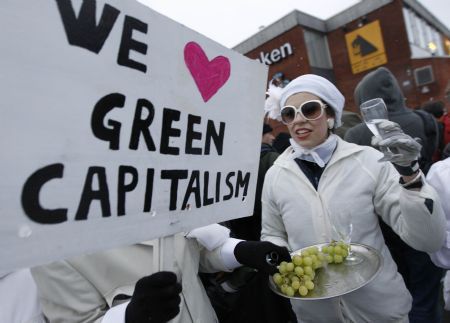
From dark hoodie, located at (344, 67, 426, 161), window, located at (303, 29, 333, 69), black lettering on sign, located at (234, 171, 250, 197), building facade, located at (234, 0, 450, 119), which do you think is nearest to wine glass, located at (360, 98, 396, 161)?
black lettering on sign, located at (234, 171, 250, 197)

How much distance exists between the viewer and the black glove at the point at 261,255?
4.77 ft

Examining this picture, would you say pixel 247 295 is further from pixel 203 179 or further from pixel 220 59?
pixel 220 59

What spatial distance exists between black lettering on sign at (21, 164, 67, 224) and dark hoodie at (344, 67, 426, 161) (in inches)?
90.3

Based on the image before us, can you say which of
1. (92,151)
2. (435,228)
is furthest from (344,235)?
(92,151)

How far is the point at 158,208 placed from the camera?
104 cm

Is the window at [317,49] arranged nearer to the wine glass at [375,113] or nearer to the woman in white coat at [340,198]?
the woman in white coat at [340,198]

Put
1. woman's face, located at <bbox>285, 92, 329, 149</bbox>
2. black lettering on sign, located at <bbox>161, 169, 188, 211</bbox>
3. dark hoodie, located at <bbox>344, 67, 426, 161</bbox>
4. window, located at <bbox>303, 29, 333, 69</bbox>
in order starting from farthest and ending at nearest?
window, located at <bbox>303, 29, 333, 69</bbox> < dark hoodie, located at <bbox>344, 67, 426, 161</bbox> < woman's face, located at <bbox>285, 92, 329, 149</bbox> < black lettering on sign, located at <bbox>161, 169, 188, 211</bbox>

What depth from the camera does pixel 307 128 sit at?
1.92 m

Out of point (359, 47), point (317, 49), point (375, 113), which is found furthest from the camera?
point (317, 49)

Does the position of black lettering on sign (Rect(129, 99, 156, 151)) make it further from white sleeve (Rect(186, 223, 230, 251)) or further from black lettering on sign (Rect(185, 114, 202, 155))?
white sleeve (Rect(186, 223, 230, 251))

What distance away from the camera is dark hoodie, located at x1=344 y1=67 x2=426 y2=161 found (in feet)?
8.27

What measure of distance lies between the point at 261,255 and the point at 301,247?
18.7 inches

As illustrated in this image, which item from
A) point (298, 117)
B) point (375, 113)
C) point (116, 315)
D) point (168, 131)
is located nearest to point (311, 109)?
point (298, 117)

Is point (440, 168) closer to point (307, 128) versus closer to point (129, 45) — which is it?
point (307, 128)
